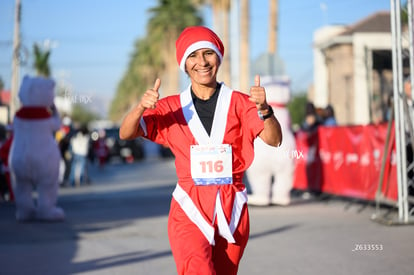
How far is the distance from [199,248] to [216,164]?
1.53ft

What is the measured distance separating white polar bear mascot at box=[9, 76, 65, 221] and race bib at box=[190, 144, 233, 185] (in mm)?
7513

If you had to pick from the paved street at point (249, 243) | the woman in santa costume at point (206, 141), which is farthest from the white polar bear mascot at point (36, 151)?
the woman in santa costume at point (206, 141)

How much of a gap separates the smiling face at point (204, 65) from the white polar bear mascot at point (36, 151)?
7.39 m

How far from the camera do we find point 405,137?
10594 millimetres

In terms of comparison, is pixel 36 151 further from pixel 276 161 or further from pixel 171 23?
pixel 171 23

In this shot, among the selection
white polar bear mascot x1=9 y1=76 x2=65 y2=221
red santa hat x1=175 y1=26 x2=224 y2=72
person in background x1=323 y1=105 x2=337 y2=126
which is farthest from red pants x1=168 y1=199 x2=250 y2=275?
person in background x1=323 y1=105 x2=337 y2=126

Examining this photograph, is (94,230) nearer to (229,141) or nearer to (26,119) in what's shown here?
(26,119)

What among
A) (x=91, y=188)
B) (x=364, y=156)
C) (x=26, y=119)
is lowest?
(x=91, y=188)

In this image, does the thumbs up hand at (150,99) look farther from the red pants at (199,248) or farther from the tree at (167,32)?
the tree at (167,32)

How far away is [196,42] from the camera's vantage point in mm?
4195

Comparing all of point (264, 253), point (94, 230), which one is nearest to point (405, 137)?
point (264, 253)

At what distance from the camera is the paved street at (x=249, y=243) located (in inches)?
281

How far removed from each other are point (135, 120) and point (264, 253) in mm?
4264

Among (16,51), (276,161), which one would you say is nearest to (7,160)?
(276,161)
